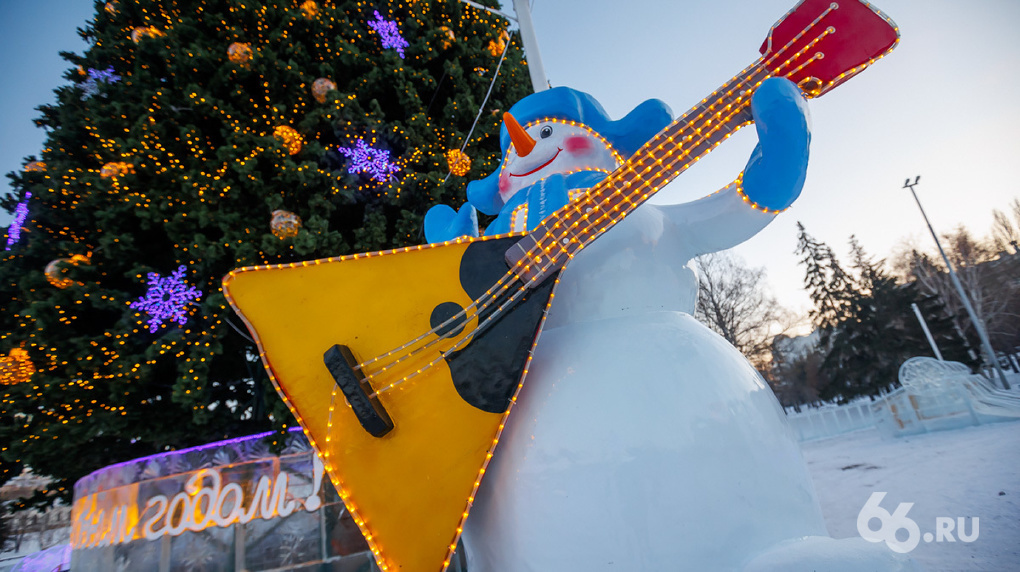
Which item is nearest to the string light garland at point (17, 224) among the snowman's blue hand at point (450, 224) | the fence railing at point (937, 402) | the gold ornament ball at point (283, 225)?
the gold ornament ball at point (283, 225)

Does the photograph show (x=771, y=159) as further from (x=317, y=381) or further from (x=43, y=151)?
(x=43, y=151)

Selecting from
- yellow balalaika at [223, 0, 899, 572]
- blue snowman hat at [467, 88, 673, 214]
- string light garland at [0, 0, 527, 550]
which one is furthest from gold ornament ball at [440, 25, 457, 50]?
yellow balalaika at [223, 0, 899, 572]

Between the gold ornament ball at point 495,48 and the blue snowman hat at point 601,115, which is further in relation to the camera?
the gold ornament ball at point 495,48

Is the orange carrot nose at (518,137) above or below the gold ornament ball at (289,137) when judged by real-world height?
below

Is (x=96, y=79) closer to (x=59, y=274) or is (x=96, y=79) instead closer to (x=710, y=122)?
(x=59, y=274)

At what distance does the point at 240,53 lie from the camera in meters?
4.43

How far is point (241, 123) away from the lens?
458 cm

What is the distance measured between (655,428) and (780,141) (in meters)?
1.05

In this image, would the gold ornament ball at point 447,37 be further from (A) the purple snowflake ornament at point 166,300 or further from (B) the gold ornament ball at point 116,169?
(A) the purple snowflake ornament at point 166,300

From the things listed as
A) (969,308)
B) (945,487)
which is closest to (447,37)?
(945,487)

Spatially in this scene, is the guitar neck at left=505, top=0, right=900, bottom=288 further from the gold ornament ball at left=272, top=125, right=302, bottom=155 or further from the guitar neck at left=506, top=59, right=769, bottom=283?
the gold ornament ball at left=272, top=125, right=302, bottom=155

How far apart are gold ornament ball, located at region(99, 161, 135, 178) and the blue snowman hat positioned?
3.99m

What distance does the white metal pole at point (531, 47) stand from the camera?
3.00m

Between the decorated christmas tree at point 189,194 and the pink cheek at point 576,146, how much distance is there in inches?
84.6
